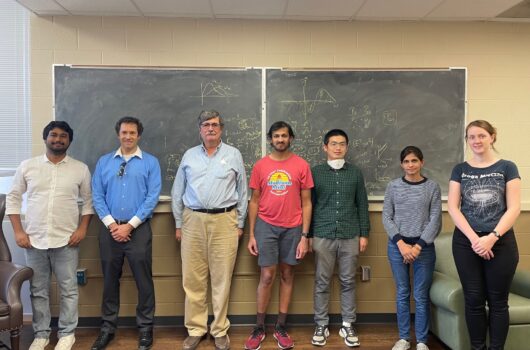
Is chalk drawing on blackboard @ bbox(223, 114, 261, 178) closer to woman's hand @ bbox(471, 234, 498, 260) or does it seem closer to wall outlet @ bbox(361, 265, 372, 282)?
wall outlet @ bbox(361, 265, 372, 282)

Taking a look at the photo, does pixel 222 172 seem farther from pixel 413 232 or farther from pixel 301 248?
pixel 413 232

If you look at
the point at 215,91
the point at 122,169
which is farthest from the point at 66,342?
the point at 215,91

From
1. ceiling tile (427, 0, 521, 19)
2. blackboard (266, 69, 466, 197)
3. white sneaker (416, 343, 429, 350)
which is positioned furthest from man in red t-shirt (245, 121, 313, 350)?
ceiling tile (427, 0, 521, 19)

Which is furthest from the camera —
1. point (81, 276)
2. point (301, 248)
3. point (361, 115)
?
point (361, 115)

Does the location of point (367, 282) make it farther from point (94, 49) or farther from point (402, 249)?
point (94, 49)

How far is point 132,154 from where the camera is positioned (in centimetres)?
317

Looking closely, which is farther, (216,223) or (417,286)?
(216,223)

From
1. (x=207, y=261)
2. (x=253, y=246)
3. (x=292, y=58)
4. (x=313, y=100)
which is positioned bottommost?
(x=207, y=261)

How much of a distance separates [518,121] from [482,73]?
20.7 inches

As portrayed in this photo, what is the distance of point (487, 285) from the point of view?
102 inches

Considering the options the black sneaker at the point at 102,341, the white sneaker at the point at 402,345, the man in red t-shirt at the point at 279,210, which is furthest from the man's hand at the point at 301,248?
the black sneaker at the point at 102,341

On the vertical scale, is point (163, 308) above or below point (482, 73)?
below

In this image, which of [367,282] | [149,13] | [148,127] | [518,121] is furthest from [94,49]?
[518,121]

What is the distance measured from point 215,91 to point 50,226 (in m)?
1.64
